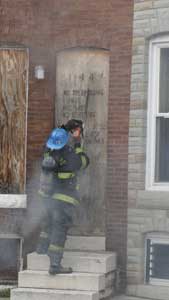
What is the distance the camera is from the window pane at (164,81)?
34.1 ft

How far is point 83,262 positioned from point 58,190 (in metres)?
1.01

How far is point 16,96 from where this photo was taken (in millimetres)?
11203

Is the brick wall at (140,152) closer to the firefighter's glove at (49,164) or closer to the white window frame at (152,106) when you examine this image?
the white window frame at (152,106)

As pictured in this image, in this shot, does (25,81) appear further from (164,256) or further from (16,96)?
(164,256)

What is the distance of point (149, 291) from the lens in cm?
1018

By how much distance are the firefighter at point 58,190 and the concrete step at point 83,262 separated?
5.1 inches

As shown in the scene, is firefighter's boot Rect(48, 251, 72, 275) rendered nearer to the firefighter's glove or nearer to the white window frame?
the firefighter's glove

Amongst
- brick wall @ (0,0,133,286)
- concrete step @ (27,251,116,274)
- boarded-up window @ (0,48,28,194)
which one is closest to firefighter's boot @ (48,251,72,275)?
concrete step @ (27,251,116,274)

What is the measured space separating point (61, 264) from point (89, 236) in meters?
0.93

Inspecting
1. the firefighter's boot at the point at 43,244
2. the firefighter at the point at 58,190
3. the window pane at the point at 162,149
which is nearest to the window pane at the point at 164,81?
the window pane at the point at 162,149

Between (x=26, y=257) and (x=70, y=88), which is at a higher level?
(x=70, y=88)

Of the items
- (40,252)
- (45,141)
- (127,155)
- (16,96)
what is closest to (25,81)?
(16,96)

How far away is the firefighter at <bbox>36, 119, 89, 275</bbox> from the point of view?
31.7ft

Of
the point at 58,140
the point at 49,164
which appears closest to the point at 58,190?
the point at 49,164
